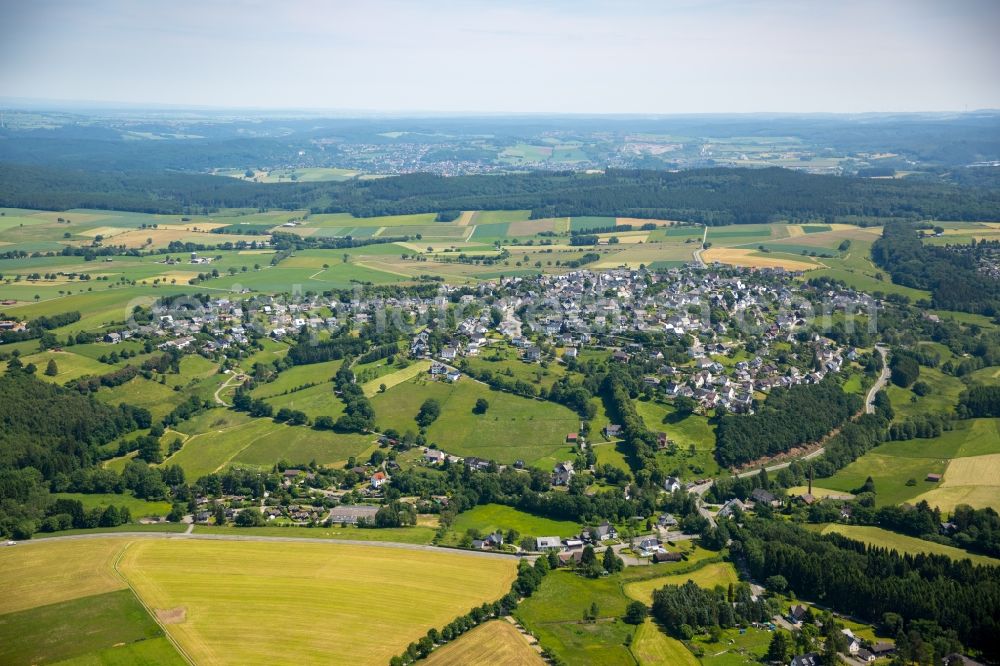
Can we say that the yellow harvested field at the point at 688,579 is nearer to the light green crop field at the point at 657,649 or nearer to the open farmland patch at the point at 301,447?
the light green crop field at the point at 657,649

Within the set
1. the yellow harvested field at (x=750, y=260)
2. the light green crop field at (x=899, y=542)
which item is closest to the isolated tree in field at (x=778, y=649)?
the light green crop field at (x=899, y=542)

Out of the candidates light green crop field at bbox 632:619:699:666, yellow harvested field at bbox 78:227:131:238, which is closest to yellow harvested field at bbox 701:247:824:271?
light green crop field at bbox 632:619:699:666

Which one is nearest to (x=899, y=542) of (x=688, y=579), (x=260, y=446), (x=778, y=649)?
(x=688, y=579)

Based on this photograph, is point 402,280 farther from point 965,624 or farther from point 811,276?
point 965,624

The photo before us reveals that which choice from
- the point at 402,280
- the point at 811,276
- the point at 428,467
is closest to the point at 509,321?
the point at 402,280

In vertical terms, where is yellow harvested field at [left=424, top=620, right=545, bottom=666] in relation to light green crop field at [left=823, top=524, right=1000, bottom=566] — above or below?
below

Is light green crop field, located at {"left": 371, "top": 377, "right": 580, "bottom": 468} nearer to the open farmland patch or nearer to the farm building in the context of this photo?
the open farmland patch
